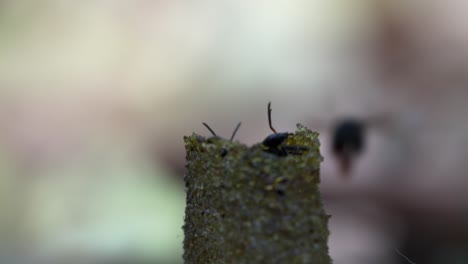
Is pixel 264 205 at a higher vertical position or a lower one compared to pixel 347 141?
lower

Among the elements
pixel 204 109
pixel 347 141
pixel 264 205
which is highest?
pixel 204 109

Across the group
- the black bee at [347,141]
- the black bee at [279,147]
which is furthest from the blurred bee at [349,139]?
the black bee at [279,147]

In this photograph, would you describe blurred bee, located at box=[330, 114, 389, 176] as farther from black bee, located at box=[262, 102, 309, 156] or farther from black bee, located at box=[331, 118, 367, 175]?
black bee, located at box=[262, 102, 309, 156]

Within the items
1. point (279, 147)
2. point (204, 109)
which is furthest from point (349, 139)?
point (279, 147)

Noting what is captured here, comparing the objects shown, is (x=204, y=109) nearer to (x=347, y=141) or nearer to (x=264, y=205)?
(x=347, y=141)

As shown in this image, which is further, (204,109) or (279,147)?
(204,109)

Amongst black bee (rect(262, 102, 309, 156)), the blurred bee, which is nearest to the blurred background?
the blurred bee

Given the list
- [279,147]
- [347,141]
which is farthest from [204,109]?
[279,147]

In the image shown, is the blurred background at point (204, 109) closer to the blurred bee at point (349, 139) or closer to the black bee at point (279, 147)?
the blurred bee at point (349, 139)
